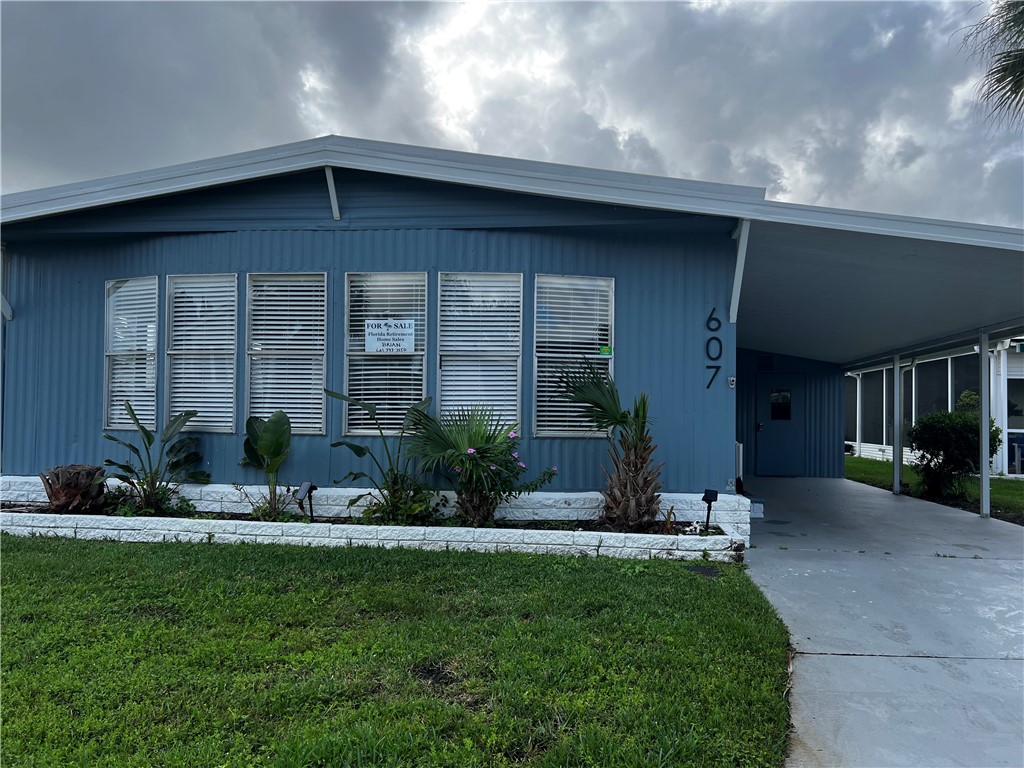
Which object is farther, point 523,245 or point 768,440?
point 768,440

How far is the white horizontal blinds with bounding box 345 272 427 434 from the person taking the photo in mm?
6066

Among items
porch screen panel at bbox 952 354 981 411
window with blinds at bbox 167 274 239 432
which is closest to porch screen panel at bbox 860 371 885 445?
porch screen panel at bbox 952 354 981 411

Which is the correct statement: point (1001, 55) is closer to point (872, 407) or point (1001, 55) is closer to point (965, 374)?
point (965, 374)

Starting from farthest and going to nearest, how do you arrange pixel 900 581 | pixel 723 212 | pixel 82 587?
pixel 723 212 < pixel 900 581 < pixel 82 587

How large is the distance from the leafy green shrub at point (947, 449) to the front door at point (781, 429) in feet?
7.49

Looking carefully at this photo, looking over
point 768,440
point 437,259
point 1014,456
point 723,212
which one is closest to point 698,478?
point 723,212

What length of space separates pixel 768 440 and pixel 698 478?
25.2 ft

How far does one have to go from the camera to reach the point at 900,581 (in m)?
4.95

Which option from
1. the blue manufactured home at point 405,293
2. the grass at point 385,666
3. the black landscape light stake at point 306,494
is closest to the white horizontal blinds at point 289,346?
the blue manufactured home at point 405,293

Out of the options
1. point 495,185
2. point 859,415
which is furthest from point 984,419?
point 859,415

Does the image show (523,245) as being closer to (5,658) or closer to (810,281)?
(810,281)

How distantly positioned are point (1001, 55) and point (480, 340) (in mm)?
7423

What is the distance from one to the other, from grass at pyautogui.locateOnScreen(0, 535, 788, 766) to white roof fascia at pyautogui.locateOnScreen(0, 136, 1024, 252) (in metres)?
3.18

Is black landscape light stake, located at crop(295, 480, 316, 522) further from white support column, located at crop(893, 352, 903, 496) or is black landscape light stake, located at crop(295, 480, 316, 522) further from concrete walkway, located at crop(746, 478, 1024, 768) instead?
white support column, located at crop(893, 352, 903, 496)
